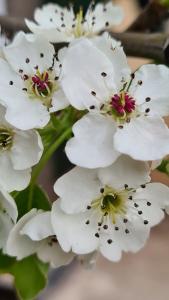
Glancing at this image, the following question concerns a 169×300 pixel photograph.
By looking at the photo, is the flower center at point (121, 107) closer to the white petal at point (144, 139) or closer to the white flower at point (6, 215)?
the white petal at point (144, 139)

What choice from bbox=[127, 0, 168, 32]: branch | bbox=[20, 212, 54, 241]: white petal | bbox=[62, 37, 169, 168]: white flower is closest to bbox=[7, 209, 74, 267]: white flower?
bbox=[20, 212, 54, 241]: white petal

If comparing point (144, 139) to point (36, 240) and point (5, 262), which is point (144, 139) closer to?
point (36, 240)

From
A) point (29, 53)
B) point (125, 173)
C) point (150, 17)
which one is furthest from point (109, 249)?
point (150, 17)

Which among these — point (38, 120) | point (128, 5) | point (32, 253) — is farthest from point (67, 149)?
point (128, 5)

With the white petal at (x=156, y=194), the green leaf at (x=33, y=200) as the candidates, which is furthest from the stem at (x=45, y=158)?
the white petal at (x=156, y=194)

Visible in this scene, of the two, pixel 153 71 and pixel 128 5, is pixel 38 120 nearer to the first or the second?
pixel 153 71
